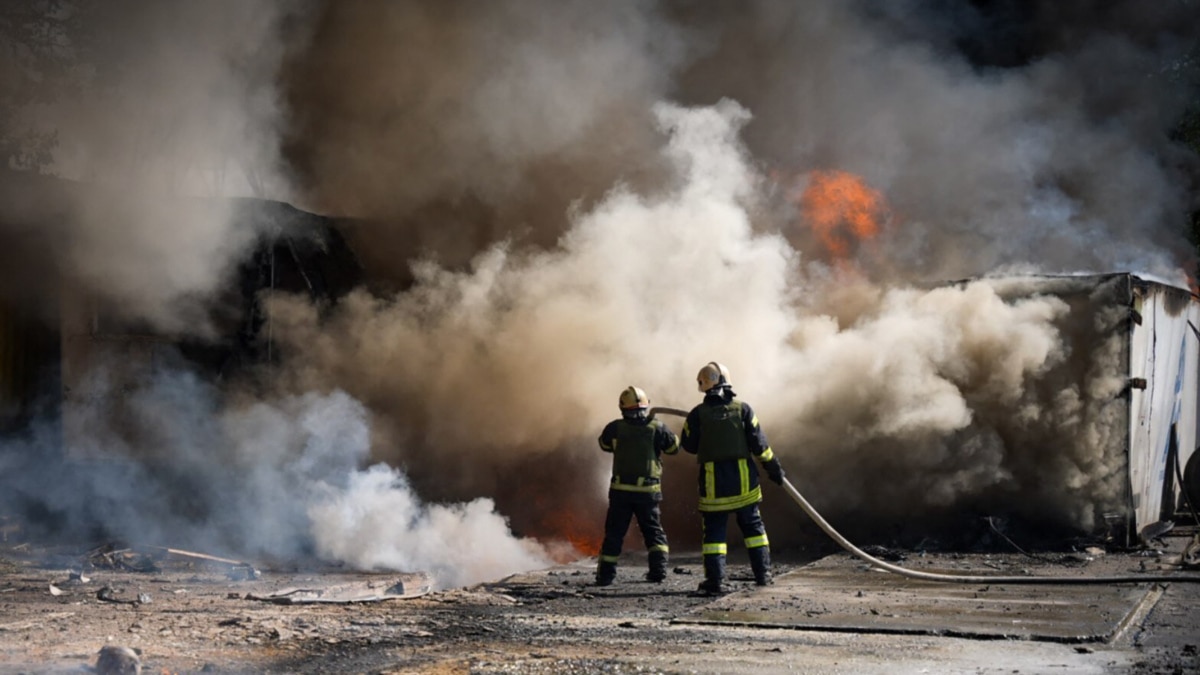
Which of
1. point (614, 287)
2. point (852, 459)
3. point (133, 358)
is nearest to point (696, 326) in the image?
point (614, 287)

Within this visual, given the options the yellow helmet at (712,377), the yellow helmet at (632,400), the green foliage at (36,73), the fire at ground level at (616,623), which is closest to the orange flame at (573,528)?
the fire at ground level at (616,623)

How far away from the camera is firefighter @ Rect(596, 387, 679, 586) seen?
834cm

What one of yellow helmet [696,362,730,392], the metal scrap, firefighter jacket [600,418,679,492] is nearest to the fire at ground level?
the metal scrap

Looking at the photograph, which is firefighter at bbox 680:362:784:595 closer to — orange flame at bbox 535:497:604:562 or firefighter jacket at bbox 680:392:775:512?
firefighter jacket at bbox 680:392:775:512

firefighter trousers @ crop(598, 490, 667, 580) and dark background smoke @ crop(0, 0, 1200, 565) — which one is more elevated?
dark background smoke @ crop(0, 0, 1200, 565)

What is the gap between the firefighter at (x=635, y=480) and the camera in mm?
8336

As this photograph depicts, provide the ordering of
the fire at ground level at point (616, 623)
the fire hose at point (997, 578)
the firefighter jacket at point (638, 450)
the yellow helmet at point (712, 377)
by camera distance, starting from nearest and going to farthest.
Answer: the fire at ground level at point (616, 623)
the fire hose at point (997, 578)
the yellow helmet at point (712, 377)
the firefighter jacket at point (638, 450)

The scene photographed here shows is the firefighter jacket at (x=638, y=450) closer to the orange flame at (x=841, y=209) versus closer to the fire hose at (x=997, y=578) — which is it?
the fire hose at (x=997, y=578)

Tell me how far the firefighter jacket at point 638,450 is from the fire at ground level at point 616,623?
29.9 inches

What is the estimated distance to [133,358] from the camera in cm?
1220

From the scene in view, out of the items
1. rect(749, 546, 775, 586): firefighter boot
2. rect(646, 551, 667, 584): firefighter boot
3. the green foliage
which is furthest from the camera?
the green foliage

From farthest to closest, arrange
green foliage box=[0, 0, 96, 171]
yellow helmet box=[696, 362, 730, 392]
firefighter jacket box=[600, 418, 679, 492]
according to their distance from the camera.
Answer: green foliage box=[0, 0, 96, 171] < firefighter jacket box=[600, 418, 679, 492] < yellow helmet box=[696, 362, 730, 392]

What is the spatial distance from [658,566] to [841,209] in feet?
18.8

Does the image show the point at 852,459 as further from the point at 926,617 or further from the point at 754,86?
the point at 754,86
